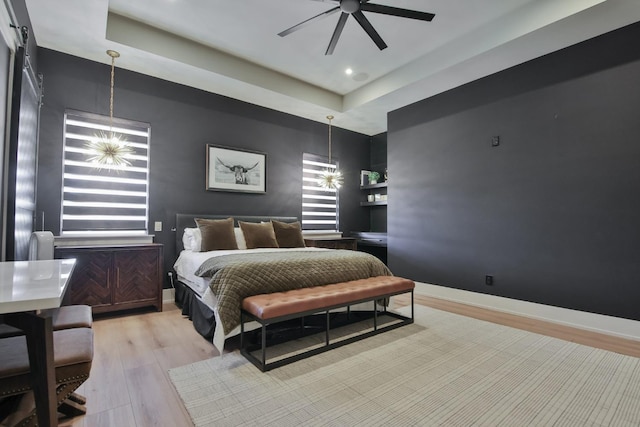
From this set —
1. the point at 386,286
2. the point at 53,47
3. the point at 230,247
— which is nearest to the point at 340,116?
the point at 230,247

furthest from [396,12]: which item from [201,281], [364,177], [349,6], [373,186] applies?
[364,177]

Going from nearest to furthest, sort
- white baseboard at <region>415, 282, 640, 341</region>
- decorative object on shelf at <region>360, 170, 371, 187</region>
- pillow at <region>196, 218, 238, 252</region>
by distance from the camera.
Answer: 1. white baseboard at <region>415, 282, 640, 341</region>
2. pillow at <region>196, 218, 238, 252</region>
3. decorative object on shelf at <region>360, 170, 371, 187</region>

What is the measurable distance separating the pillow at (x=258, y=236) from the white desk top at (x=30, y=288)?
9.21 feet

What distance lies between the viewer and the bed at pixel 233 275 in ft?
8.45

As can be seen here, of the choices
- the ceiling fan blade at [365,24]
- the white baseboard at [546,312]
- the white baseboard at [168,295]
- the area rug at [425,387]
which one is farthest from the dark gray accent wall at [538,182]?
the white baseboard at [168,295]

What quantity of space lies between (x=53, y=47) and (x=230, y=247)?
311cm

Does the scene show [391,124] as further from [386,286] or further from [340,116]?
[386,286]

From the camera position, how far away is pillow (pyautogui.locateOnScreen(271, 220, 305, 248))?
4.58 metres

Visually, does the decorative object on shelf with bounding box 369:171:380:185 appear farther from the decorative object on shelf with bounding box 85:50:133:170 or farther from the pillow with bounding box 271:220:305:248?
the decorative object on shelf with bounding box 85:50:133:170

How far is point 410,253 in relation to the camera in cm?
514

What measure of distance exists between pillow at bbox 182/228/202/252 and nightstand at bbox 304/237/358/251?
180cm

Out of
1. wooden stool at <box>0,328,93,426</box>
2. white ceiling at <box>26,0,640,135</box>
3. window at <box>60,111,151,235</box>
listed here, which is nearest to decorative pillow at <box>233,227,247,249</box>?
window at <box>60,111,151,235</box>

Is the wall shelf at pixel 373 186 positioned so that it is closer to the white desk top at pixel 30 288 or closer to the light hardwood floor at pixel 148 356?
the light hardwood floor at pixel 148 356

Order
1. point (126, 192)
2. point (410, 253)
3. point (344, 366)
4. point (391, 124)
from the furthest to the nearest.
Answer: point (391, 124) < point (410, 253) < point (126, 192) < point (344, 366)
